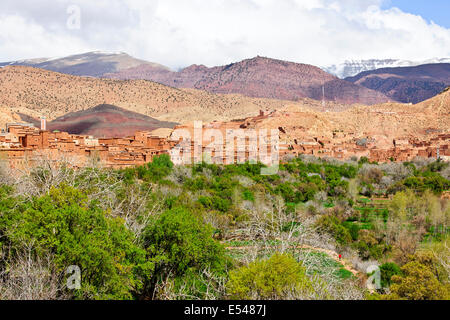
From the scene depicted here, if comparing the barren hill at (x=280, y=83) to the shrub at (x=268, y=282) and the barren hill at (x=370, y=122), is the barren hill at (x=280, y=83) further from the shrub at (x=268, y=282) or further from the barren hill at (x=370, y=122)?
the shrub at (x=268, y=282)

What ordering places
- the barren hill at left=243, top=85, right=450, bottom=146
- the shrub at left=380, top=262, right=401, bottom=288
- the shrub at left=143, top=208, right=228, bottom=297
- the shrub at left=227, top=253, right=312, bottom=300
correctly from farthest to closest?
the barren hill at left=243, top=85, right=450, bottom=146 → the shrub at left=380, top=262, right=401, bottom=288 → the shrub at left=143, top=208, right=228, bottom=297 → the shrub at left=227, top=253, right=312, bottom=300

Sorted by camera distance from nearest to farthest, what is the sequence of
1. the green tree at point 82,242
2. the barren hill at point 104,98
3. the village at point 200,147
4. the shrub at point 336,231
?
1. the green tree at point 82,242
2. the shrub at point 336,231
3. the village at point 200,147
4. the barren hill at point 104,98

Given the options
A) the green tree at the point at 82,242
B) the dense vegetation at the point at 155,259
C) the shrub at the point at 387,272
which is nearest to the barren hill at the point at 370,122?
the shrub at the point at 387,272

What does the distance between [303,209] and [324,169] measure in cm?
1452

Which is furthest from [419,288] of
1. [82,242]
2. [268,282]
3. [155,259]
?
[82,242]

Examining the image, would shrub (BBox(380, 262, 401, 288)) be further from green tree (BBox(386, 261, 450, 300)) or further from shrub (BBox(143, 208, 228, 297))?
shrub (BBox(143, 208, 228, 297))

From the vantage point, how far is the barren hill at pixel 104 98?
7688 cm

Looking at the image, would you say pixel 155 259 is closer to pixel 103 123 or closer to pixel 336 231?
pixel 336 231

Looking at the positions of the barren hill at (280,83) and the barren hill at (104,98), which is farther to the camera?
the barren hill at (280,83)

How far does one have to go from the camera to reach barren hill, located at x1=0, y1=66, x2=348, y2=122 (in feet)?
252

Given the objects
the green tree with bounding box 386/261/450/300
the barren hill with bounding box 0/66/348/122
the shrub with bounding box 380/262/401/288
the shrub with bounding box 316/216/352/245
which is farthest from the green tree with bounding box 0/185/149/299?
the barren hill with bounding box 0/66/348/122
